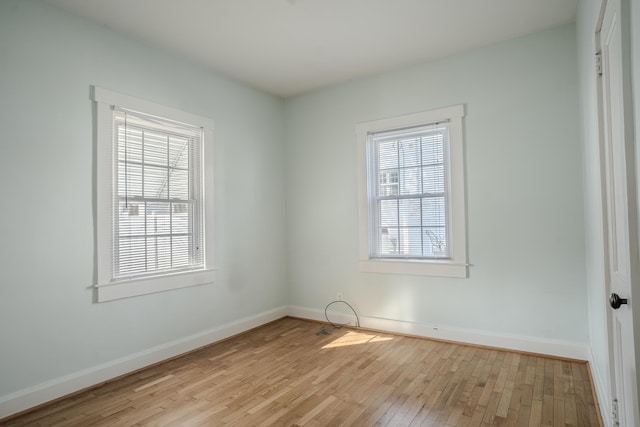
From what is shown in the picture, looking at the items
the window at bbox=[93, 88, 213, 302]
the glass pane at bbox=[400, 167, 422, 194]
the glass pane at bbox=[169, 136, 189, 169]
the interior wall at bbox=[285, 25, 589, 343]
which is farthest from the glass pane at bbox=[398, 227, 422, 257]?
the glass pane at bbox=[169, 136, 189, 169]

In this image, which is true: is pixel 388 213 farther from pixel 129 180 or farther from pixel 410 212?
pixel 129 180

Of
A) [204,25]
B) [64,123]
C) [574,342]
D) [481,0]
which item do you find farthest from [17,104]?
[574,342]

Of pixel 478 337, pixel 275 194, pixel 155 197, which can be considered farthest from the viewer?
pixel 275 194

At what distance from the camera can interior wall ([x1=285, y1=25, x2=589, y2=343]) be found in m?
3.23

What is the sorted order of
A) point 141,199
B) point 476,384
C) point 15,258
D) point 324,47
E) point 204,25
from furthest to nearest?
point 324,47 < point 141,199 < point 204,25 < point 476,384 < point 15,258

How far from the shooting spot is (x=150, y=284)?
3.33 meters

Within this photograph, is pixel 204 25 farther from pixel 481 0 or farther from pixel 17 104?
pixel 481 0

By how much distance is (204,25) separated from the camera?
3117mm

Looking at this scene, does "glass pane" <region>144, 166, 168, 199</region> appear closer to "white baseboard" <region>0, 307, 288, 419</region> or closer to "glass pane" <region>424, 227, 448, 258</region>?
"white baseboard" <region>0, 307, 288, 419</region>

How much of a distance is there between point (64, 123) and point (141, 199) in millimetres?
839

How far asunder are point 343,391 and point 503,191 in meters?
2.35

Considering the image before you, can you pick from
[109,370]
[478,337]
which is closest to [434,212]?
[478,337]

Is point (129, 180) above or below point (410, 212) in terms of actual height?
above

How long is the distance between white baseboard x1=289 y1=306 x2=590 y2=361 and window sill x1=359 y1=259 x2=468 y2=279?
552mm
